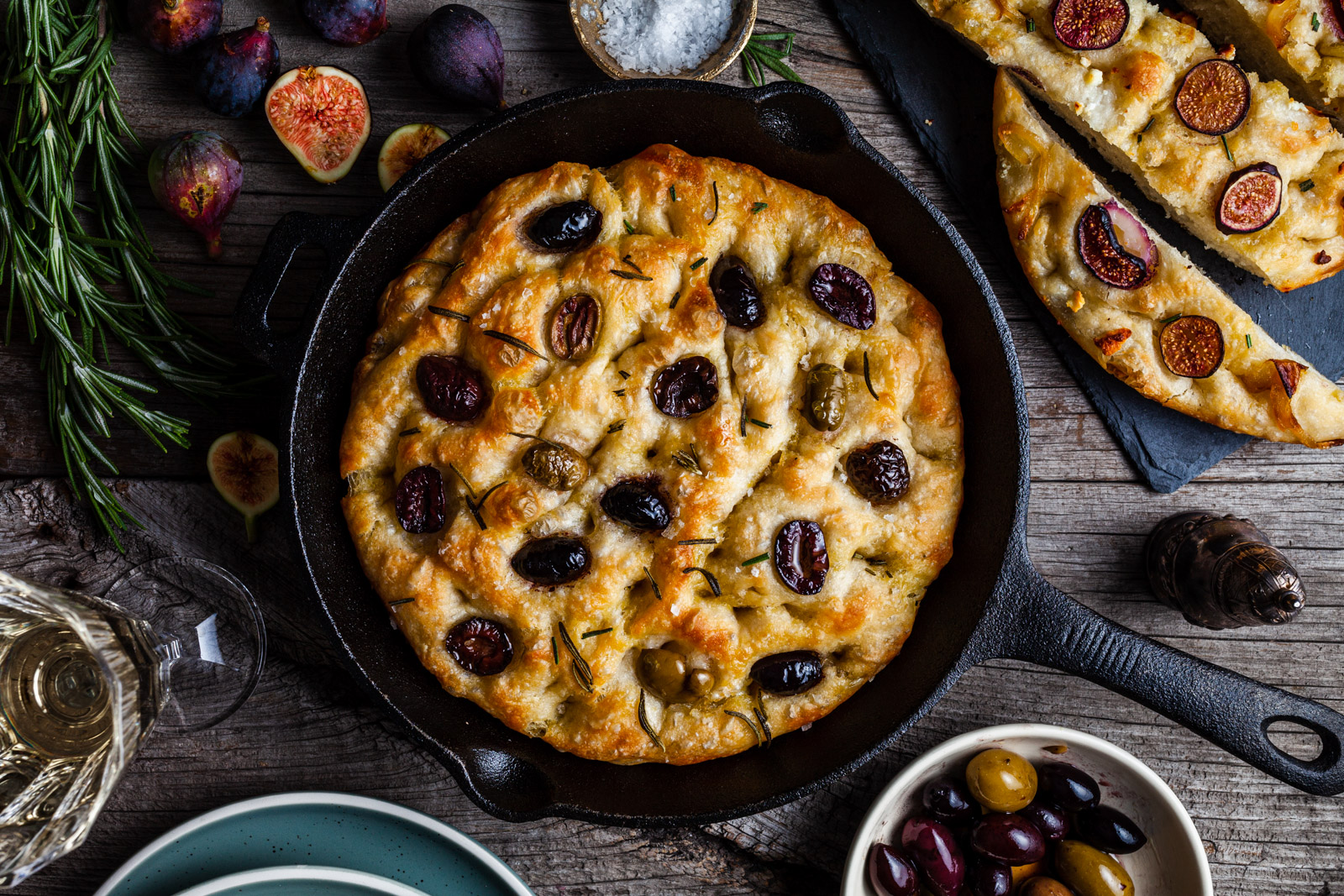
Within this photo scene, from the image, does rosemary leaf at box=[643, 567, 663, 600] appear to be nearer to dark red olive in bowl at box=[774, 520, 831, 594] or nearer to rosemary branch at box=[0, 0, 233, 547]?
dark red olive in bowl at box=[774, 520, 831, 594]

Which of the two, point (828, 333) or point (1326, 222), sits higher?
point (1326, 222)

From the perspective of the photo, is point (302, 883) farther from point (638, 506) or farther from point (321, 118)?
point (321, 118)

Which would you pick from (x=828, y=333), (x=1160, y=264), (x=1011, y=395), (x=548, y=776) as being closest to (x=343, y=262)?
(x=828, y=333)

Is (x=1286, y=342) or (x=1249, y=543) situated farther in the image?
(x=1286, y=342)

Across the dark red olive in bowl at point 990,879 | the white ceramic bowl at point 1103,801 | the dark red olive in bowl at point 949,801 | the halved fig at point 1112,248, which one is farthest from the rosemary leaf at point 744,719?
the halved fig at point 1112,248

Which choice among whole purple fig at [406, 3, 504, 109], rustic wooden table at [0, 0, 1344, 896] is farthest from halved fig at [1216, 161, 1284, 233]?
whole purple fig at [406, 3, 504, 109]

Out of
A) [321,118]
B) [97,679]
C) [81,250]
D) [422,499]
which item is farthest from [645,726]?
[81,250]

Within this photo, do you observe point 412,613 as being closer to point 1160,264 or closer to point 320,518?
point 320,518
